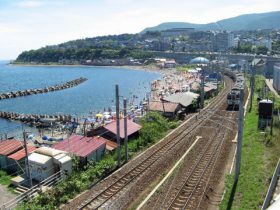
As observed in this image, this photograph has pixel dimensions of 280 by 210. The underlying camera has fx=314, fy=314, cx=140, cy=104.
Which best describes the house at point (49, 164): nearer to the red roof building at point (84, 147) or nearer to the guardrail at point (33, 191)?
the guardrail at point (33, 191)

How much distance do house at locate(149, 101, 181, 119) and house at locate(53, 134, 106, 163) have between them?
46.7ft

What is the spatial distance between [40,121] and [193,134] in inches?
892

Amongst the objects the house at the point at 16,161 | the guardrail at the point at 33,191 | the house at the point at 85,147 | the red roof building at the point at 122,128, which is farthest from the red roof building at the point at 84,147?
the red roof building at the point at 122,128

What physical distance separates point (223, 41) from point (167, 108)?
15521 cm

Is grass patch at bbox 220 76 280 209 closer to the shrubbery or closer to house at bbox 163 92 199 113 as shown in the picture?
the shrubbery

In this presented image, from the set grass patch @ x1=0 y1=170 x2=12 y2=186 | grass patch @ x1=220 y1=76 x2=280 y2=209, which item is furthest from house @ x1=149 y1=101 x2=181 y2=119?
grass patch @ x1=0 y1=170 x2=12 y2=186

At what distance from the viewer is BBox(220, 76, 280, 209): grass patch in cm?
1496

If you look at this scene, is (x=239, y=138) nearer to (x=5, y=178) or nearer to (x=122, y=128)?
(x=122, y=128)

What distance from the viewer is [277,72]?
51562mm

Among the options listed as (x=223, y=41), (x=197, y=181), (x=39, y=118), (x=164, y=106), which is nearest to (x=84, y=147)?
(x=197, y=181)

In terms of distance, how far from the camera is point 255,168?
60.5ft

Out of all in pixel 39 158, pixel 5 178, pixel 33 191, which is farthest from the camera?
pixel 5 178

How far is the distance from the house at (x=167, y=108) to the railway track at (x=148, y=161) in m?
2.16

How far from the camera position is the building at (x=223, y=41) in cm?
17725
